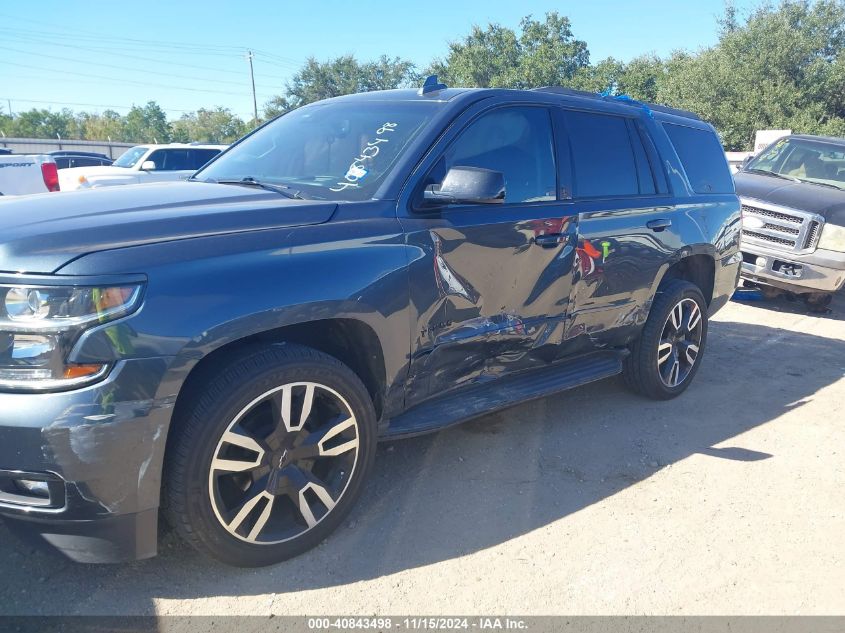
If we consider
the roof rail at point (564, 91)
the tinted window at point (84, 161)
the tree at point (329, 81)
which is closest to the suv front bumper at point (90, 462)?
the roof rail at point (564, 91)

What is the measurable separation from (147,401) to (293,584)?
0.96 metres

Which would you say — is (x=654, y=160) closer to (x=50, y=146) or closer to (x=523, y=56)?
(x=523, y=56)

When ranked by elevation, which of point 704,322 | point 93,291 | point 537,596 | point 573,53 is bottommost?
point 537,596

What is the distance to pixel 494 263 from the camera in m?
3.32

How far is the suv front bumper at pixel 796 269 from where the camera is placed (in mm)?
7523

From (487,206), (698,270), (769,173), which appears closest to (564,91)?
(487,206)

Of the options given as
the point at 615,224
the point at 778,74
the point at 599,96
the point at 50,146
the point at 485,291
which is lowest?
the point at 485,291

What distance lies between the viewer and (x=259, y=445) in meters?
2.59

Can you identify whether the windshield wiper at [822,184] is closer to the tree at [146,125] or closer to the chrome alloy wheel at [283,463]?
the chrome alloy wheel at [283,463]

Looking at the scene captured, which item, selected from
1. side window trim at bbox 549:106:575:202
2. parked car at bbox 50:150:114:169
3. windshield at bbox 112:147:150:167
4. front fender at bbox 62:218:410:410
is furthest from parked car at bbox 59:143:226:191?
front fender at bbox 62:218:410:410

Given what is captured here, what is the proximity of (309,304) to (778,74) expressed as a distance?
29.8m

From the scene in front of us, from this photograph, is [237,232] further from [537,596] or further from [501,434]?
[501,434]

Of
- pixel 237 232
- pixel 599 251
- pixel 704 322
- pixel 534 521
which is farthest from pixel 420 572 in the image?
pixel 704 322

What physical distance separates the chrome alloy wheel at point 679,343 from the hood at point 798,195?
3.83m
